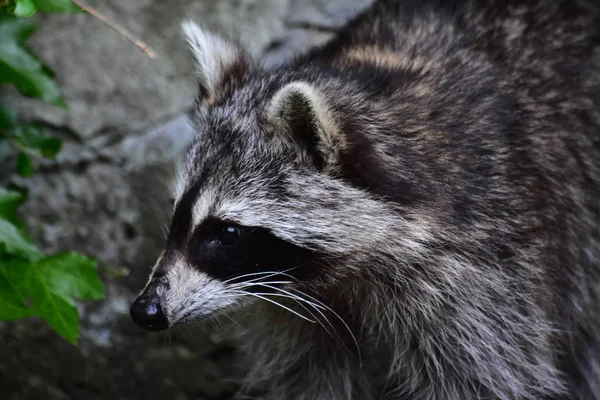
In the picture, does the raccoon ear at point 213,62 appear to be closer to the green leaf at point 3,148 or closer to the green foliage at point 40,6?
the green foliage at point 40,6

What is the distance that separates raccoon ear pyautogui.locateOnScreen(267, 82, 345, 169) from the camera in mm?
1977

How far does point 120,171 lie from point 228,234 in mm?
1113

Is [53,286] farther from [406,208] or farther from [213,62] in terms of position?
[406,208]

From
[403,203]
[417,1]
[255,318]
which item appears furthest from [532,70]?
[255,318]

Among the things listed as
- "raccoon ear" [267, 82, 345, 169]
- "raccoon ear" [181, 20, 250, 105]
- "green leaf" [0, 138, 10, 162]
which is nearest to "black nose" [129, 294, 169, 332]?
"raccoon ear" [267, 82, 345, 169]

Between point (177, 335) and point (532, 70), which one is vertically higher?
point (532, 70)

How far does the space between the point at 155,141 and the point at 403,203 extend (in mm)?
1221

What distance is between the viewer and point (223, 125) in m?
2.23

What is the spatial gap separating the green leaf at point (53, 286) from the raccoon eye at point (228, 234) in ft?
1.27

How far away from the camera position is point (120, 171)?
10.1 feet

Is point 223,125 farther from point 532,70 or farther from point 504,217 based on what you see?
point 532,70

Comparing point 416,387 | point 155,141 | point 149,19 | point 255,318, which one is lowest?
point 416,387

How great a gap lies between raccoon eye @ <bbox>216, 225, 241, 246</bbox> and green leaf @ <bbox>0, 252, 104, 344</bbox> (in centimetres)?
39

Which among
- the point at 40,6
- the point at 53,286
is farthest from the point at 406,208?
the point at 40,6
